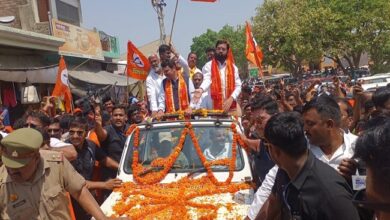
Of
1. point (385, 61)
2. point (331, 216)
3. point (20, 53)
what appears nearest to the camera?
point (331, 216)

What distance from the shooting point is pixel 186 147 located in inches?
198

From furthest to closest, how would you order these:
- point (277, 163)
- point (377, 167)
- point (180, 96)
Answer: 1. point (180, 96)
2. point (277, 163)
3. point (377, 167)

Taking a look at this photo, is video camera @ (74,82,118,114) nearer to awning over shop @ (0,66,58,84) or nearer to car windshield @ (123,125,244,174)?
awning over shop @ (0,66,58,84)

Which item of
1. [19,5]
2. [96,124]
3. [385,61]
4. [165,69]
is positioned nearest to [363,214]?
[96,124]

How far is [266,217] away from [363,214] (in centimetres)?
66

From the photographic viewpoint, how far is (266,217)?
111 inches

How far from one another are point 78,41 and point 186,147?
48.0 feet

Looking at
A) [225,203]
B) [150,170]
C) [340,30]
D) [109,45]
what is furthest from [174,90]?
[340,30]

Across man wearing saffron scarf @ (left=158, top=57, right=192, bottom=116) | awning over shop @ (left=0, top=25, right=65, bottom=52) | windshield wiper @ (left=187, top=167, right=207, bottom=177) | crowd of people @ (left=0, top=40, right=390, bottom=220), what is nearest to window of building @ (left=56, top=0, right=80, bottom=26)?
awning over shop @ (left=0, top=25, right=65, bottom=52)

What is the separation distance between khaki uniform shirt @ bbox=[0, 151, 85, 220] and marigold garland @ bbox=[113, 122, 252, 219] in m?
1.06

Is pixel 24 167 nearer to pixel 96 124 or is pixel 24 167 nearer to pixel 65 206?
pixel 65 206

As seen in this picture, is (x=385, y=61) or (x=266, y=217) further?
(x=385, y=61)

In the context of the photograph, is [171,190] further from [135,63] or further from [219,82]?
[135,63]

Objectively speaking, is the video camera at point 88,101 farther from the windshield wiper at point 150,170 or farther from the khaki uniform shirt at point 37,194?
the khaki uniform shirt at point 37,194
